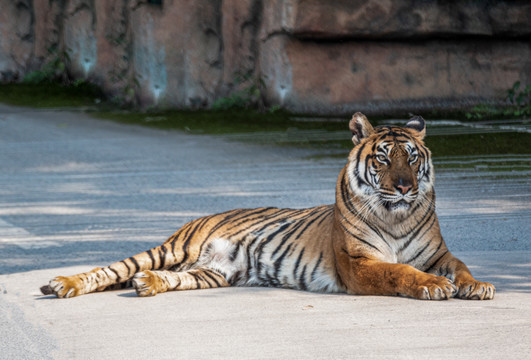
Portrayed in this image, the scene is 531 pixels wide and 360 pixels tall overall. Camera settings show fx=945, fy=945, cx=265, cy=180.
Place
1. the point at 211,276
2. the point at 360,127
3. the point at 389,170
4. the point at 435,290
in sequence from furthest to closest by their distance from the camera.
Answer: the point at 211,276
the point at 360,127
the point at 389,170
the point at 435,290

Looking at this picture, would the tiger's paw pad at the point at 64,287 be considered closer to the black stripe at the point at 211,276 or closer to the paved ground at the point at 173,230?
the paved ground at the point at 173,230

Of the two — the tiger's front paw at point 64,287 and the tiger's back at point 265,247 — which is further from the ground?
the tiger's back at point 265,247

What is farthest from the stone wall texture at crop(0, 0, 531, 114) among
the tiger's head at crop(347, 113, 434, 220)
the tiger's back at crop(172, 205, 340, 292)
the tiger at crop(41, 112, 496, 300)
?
the tiger's head at crop(347, 113, 434, 220)

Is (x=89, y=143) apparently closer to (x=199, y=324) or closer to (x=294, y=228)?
(x=294, y=228)

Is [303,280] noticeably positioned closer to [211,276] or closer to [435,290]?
[211,276]

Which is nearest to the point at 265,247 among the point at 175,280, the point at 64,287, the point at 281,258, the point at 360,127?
the point at 281,258

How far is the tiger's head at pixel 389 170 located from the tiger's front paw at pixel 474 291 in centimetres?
54

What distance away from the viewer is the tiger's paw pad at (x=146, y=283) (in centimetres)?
554

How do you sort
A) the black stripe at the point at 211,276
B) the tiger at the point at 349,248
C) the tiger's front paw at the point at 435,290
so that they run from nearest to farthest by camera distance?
the tiger's front paw at the point at 435,290 → the tiger at the point at 349,248 → the black stripe at the point at 211,276

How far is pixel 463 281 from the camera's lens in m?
5.09

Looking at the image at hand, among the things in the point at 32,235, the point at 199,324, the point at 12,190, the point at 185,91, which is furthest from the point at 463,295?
the point at 185,91

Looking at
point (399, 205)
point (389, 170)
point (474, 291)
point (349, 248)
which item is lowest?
point (474, 291)

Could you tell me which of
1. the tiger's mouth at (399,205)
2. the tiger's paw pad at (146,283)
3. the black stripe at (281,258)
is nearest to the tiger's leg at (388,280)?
the tiger's mouth at (399,205)

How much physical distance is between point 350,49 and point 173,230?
9.64m
